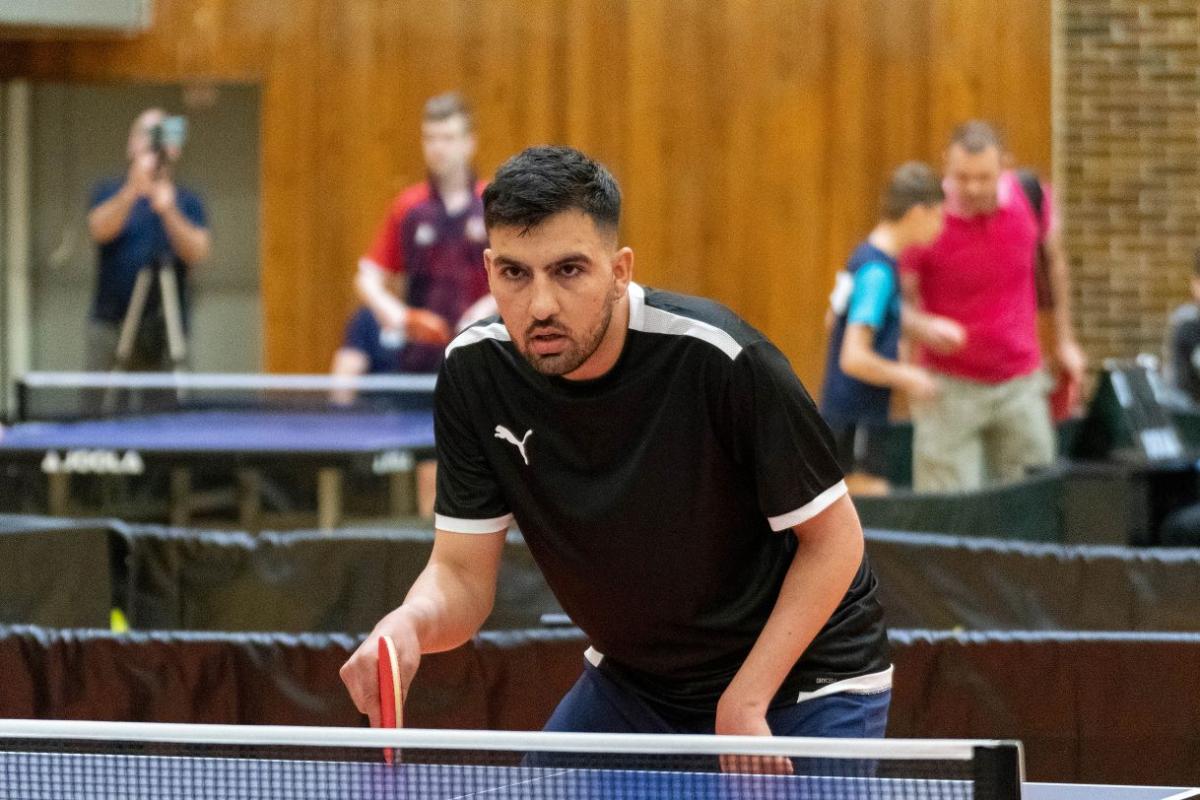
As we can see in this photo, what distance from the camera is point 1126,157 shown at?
10.4 metres

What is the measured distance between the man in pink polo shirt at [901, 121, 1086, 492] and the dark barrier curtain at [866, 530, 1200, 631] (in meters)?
2.27

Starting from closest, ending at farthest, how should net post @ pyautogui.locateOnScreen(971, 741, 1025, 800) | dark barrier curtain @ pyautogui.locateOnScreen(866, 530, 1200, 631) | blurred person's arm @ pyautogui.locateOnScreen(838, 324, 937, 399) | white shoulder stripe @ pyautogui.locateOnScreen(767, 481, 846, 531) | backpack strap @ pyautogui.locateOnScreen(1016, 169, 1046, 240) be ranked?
net post @ pyautogui.locateOnScreen(971, 741, 1025, 800) < white shoulder stripe @ pyautogui.locateOnScreen(767, 481, 846, 531) < dark barrier curtain @ pyautogui.locateOnScreen(866, 530, 1200, 631) < blurred person's arm @ pyautogui.locateOnScreen(838, 324, 937, 399) < backpack strap @ pyautogui.locateOnScreen(1016, 169, 1046, 240)

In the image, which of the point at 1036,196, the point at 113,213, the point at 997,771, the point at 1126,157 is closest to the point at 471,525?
the point at 997,771

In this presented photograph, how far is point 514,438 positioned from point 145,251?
6.84 metres

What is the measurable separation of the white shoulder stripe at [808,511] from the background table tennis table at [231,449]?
4115 mm

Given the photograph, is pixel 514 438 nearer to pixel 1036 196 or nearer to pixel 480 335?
pixel 480 335

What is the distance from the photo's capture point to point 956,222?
6.87 m

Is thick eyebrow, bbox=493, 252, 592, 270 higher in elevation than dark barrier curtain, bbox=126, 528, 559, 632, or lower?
higher

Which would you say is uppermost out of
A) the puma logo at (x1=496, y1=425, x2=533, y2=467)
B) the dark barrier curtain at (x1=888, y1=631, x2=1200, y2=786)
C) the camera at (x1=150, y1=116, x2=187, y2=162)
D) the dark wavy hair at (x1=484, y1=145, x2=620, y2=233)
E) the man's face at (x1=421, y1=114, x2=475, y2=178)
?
the camera at (x1=150, y1=116, x2=187, y2=162)

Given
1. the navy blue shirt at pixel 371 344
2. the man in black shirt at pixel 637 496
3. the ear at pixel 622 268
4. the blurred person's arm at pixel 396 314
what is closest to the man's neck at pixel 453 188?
the blurred person's arm at pixel 396 314

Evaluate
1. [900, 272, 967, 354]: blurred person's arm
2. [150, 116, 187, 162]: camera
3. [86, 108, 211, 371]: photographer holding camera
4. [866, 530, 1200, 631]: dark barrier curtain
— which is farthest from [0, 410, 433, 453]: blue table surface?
[866, 530, 1200, 631]: dark barrier curtain

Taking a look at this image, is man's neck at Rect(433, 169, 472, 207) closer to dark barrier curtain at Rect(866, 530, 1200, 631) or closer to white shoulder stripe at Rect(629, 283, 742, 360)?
dark barrier curtain at Rect(866, 530, 1200, 631)

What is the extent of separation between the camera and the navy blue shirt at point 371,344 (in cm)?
830

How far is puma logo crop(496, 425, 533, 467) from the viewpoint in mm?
2498
